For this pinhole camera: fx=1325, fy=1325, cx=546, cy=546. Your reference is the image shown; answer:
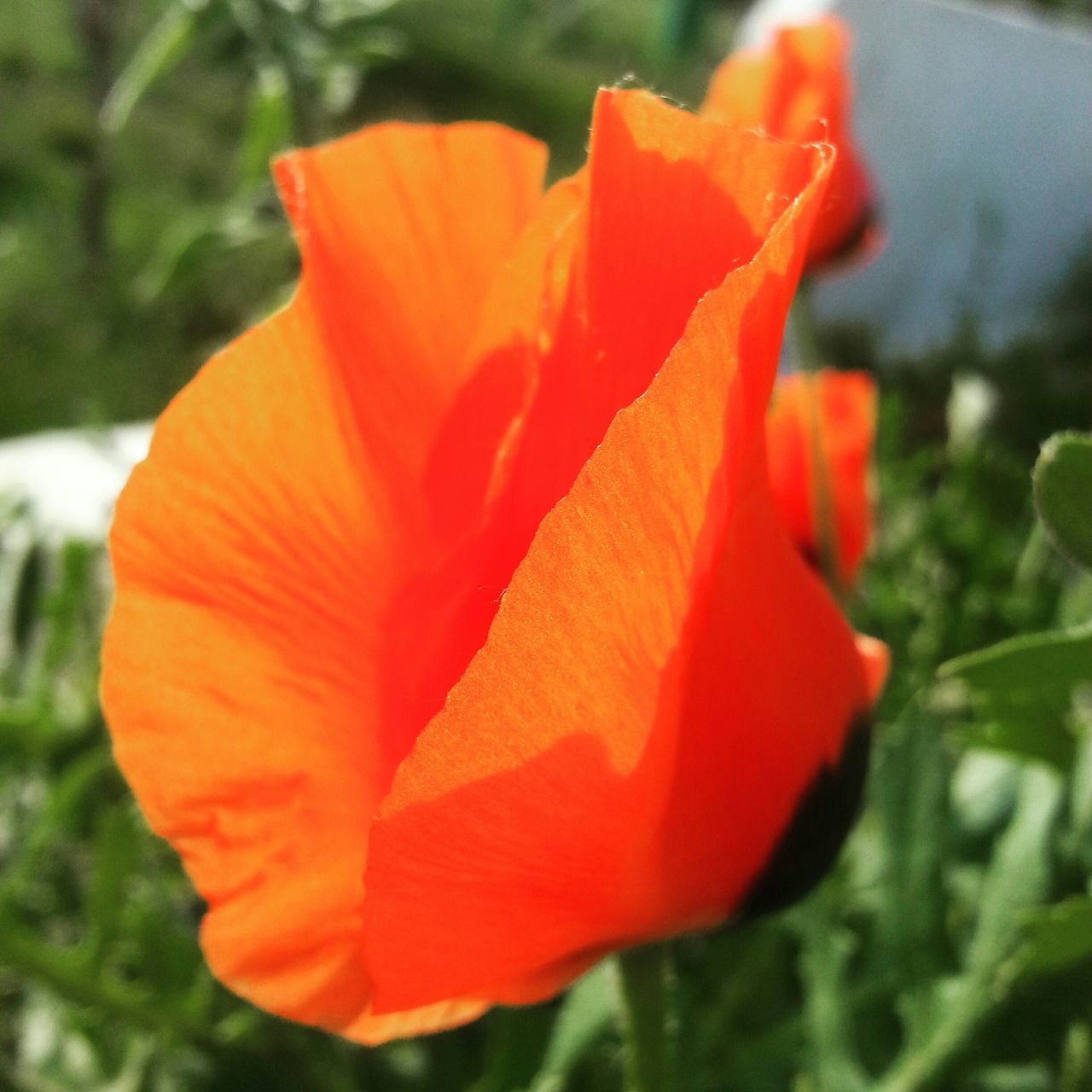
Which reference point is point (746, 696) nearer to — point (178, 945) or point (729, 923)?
point (729, 923)

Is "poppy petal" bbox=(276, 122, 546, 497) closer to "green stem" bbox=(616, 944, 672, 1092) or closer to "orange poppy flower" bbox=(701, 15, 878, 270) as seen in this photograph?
"green stem" bbox=(616, 944, 672, 1092)

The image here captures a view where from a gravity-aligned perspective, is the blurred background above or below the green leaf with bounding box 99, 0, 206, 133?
below

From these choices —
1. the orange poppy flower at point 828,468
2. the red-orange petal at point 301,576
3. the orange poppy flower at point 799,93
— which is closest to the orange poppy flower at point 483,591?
the red-orange petal at point 301,576

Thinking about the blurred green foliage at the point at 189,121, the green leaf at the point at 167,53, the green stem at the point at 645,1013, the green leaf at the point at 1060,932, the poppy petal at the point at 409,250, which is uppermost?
the poppy petal at the point at 409,250

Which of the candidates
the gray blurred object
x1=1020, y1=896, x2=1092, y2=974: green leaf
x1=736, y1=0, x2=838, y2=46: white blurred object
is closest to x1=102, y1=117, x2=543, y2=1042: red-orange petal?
x1=1020, y1=896, x2=1092, y2=974: green leaf

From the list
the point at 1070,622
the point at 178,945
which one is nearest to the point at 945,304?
the point at 1070,622

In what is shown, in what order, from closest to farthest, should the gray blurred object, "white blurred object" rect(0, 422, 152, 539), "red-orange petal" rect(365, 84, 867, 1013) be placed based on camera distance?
"red-orange petal" rect(365, 84, 867, 1013) < "white blurred object" rect(0, 422, 152, 539) < the gray blurred object

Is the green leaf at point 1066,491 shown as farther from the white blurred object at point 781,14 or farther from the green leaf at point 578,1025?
the white blurred object at point 781,14
